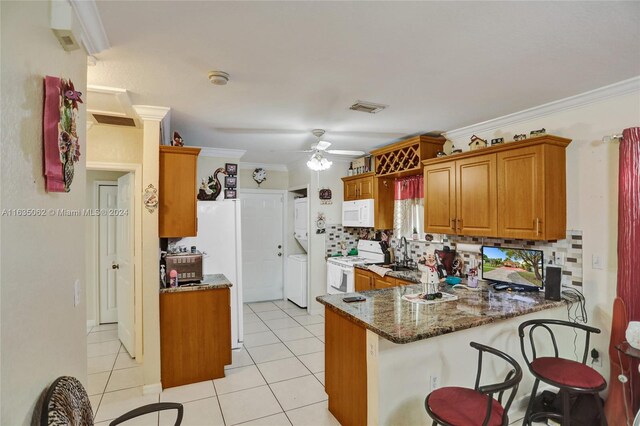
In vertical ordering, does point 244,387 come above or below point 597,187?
below

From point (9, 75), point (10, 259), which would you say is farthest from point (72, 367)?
point (9, 75)

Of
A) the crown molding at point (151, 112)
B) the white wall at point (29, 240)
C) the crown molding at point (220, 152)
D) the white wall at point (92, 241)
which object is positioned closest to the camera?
the white wall at point (29, 240)

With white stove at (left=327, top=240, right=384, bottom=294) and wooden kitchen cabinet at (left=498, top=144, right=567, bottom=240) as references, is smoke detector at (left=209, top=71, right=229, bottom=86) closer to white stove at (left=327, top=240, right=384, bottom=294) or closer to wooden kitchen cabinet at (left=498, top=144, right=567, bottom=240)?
wooden kitchen cabinet at (left=498, top=144, right=567, bottom=240)

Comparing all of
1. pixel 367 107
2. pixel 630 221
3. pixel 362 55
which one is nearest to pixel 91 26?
pixel 362 55

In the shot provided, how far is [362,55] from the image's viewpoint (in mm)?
2014

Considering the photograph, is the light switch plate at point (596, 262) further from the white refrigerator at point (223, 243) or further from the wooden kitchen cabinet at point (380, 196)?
the white refrigerator at point (223, 243)

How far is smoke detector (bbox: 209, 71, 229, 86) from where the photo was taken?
2.22 metres

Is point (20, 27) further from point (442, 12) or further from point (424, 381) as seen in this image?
point (424, 381)

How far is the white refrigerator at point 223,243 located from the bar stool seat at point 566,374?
3031 millimetres

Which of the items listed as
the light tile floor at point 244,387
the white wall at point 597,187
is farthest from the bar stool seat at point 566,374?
the white wall at point 597,187

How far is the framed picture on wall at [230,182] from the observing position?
4.21 m

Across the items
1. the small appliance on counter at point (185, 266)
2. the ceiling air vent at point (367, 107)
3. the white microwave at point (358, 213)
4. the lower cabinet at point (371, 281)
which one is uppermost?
the ceiling air vent at point (367, 107)

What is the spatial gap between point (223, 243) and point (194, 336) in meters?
1.14

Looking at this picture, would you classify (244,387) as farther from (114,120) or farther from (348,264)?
(114,120)
